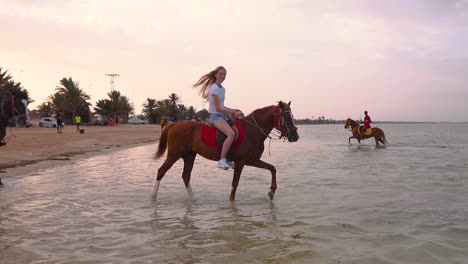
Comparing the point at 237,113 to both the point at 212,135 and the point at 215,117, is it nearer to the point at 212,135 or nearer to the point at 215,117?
the point at 215,117

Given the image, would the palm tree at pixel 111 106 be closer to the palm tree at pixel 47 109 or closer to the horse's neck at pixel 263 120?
the palm tree at pixel 47 109

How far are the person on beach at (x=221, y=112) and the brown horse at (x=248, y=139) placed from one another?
0.91 feet

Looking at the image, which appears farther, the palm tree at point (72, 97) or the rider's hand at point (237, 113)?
the palm tree at point (72, 97)

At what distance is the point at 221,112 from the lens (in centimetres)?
767

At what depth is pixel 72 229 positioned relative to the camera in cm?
559

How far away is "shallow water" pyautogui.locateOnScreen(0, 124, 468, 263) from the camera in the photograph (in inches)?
176

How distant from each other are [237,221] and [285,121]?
2.71m

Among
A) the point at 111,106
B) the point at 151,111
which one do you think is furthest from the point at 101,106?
the point at 151,111

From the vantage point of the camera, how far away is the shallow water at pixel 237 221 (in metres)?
4.48

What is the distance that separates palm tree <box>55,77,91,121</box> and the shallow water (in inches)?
2523

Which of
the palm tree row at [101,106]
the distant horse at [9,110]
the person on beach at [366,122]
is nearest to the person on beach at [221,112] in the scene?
the distant horse at [9,110]

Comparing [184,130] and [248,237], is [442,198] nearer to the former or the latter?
[248,237]

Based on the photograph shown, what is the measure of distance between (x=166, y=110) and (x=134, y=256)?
101 m

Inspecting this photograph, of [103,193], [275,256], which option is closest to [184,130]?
[103,193]
